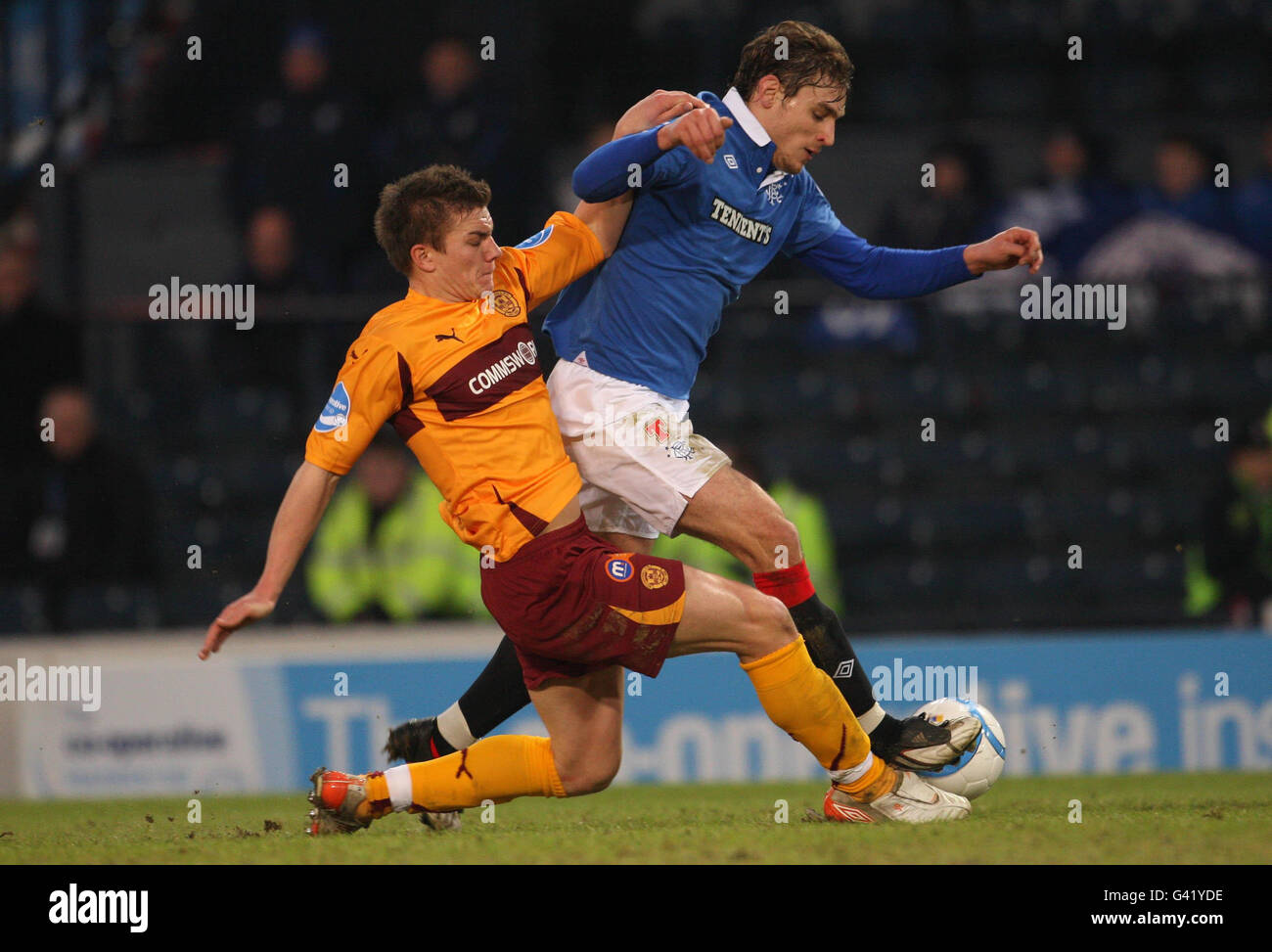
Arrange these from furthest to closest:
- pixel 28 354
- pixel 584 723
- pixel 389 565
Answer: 1. pixel 28 354
2. pixel 389 565
3. pixel 584 723

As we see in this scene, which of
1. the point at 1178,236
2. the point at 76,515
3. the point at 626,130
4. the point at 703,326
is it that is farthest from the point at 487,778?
the point at 1178,236

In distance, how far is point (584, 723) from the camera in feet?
14.5

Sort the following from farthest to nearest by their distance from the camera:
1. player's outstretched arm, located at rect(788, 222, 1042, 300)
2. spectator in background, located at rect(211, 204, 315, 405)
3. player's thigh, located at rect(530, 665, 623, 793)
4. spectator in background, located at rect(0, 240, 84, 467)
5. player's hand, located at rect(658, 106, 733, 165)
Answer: spectator in background, located at rect(211, 204, 315, 405) → spectator in background, located at rect(0, 240, 84, 467) → player's outstretched arm, located at rect(788, 222, 1042, 300) → player's thigh, located at rect(530, 665, 623, 793) → player's hand, located at rect(658, 106, 733, 165)

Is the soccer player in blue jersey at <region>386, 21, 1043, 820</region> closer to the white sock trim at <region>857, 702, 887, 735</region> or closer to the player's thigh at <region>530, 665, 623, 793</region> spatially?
the white sock trim at <region>857, 702, 887, 735</region>

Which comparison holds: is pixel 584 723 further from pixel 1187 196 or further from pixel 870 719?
pixel 1187 196

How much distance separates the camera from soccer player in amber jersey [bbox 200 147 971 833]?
412 cm

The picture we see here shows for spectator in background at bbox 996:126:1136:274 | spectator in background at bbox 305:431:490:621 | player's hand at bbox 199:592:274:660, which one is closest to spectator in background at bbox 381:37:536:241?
spectator in background at bbox 305:431:490:621

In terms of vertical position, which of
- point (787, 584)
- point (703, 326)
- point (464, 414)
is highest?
point (703, 326)

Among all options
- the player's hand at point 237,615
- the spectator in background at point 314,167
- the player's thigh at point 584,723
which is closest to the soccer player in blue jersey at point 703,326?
the player's thigh at point 584,723

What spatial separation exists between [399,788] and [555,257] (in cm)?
156

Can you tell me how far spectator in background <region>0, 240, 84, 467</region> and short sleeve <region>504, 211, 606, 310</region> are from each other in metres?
4.49

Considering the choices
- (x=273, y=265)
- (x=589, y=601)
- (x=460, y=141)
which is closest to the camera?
(x=589, y=601)

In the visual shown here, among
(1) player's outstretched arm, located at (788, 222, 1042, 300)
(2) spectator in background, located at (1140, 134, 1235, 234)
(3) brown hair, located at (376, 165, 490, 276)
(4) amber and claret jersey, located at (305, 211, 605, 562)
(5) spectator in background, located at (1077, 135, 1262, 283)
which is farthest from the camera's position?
(2) spectator in background, located at (1140, 134, 1235, 234)

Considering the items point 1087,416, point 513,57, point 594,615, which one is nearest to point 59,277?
point 513,57
